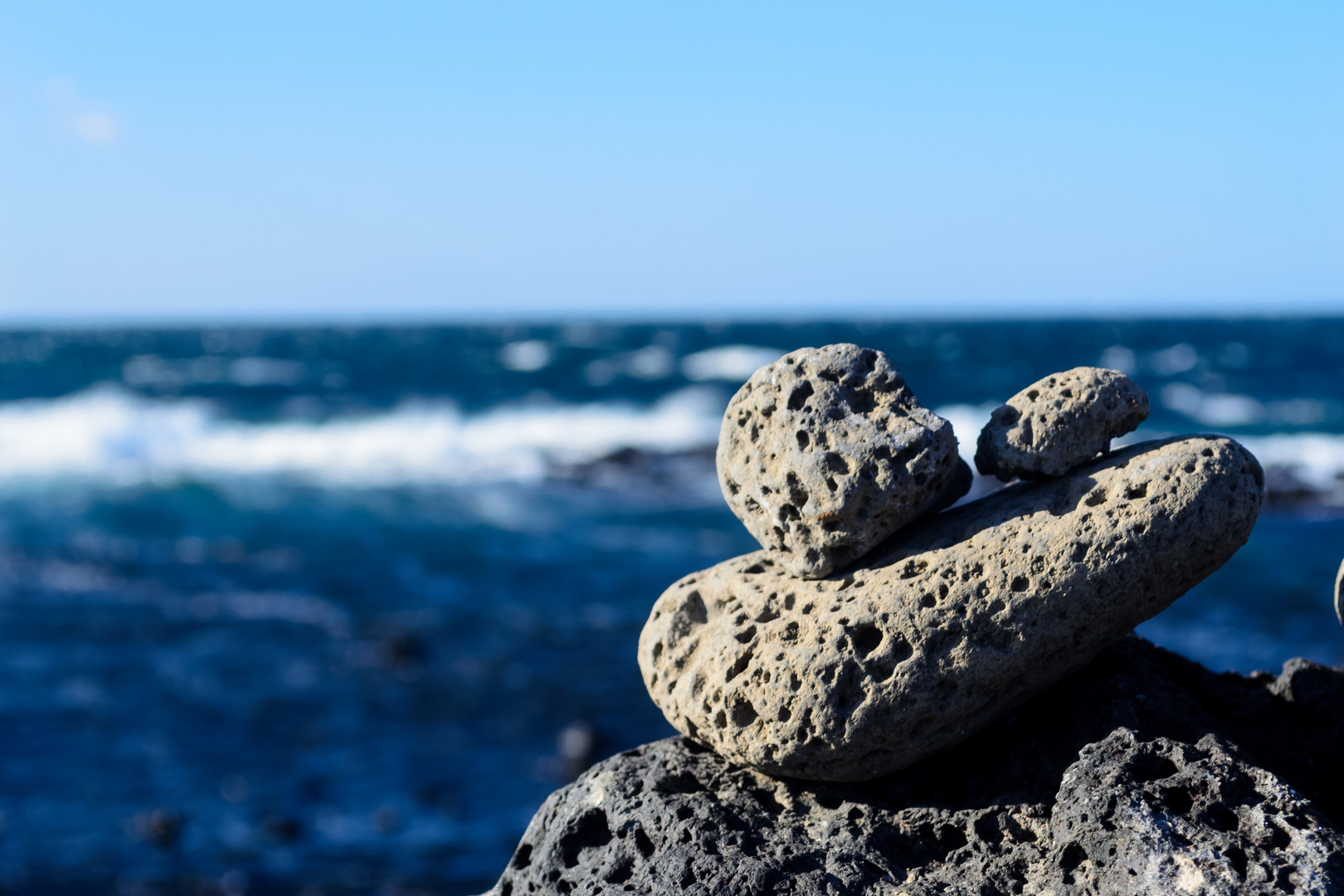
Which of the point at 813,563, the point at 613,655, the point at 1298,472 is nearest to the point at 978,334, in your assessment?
the point at 1298,472

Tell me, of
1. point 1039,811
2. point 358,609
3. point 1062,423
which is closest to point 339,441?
point 358,609

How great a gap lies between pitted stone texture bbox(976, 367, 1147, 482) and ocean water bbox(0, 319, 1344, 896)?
4350 millimetres

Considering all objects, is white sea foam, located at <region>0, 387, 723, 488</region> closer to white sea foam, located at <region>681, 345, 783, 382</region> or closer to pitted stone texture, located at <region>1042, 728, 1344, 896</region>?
white sea foam, located at <region>681, 345, 783, 382</region>

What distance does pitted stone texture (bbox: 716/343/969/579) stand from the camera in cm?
326

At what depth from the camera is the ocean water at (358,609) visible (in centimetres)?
710

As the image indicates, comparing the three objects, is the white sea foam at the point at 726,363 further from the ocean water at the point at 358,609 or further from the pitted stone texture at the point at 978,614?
the pitted stone texture at the point at 978,614

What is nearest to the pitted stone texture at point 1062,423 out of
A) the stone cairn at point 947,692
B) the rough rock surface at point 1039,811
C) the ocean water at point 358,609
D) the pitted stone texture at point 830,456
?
the stone cairn at point 947,692

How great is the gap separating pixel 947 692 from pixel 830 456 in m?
0.72

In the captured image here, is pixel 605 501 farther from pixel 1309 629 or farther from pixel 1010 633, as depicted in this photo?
pixel 1010 633

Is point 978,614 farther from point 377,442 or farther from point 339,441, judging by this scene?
point 339,441

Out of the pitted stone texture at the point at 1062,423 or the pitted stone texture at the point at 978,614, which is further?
the pitted stone texture at the point at 1062,423

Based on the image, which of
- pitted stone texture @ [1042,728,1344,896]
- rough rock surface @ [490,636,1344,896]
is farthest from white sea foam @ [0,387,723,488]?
pitted stone texture @ [1042,728,1344,896]

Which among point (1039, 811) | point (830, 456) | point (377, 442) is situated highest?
point (830, 456)

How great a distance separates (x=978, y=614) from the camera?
3.04 meters
